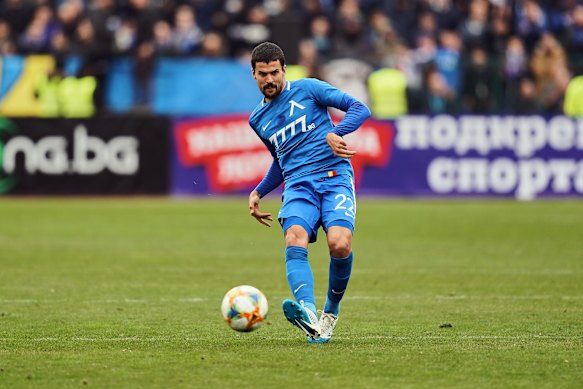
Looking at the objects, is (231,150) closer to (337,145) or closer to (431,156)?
(431,156)

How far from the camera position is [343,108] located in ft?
29.3

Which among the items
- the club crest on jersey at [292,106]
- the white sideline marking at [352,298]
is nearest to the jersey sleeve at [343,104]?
the club crest on jersey at [292,106]

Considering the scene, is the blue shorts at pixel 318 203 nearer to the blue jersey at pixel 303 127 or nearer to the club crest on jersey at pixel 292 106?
the blue jersey at pixel 303 127

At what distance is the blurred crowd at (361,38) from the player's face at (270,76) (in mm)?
16260

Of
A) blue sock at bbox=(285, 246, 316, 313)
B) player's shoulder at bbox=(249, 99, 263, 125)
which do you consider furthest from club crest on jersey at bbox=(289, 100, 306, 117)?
blue sock at bbox=(285, 246, 316, 313)

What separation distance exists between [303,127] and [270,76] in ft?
1.54

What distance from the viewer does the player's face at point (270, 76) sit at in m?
8.73

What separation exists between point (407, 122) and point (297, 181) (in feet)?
52.9

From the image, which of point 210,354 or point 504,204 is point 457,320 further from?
point 504,204

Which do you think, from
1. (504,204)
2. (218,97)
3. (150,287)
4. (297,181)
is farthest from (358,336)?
(218,97)

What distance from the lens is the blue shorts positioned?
8.66 meters

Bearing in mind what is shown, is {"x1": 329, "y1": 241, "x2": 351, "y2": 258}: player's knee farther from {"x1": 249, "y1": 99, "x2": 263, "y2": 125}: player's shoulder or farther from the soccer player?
{"x1": 249, "y1": 99, "x2": 263, "y2": 125}: player's shoulder

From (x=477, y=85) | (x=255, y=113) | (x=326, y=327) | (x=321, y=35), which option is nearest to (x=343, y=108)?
(x=255, y=113)

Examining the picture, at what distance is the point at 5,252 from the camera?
16.1 metres
